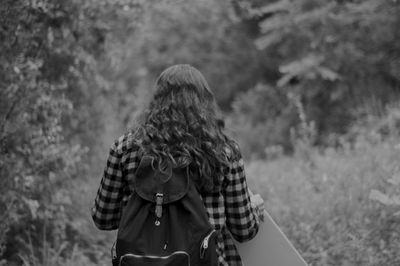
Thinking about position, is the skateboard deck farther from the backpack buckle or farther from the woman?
the backpack buckle

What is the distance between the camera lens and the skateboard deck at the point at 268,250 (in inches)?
119

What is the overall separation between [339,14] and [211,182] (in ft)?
18.6

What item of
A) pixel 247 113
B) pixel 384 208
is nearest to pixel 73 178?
pixel 384 208

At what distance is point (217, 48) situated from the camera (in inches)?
468

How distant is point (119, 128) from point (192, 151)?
13.6ft

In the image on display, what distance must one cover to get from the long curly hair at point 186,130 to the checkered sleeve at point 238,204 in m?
0.06

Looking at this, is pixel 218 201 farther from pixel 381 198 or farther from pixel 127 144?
pixel 381 198

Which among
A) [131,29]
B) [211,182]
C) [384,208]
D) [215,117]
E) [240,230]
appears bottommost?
[384,208]

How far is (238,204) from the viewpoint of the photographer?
259cm

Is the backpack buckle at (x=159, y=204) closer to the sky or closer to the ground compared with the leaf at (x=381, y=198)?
closer to the sky

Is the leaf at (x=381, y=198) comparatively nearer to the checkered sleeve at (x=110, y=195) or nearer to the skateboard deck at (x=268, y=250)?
the skateboard deck at (x=268, y=250)

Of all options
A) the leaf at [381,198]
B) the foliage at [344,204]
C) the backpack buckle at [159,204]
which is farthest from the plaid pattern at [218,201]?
the foliage at [344,204]

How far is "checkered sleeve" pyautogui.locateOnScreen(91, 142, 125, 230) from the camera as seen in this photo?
266cm

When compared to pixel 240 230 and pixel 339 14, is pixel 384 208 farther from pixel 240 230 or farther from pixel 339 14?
pixel 339 14
